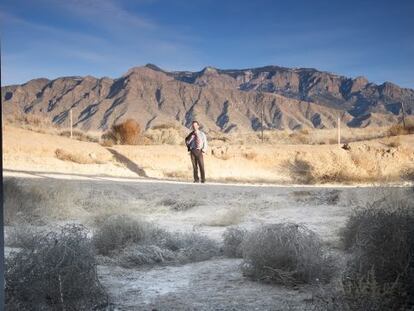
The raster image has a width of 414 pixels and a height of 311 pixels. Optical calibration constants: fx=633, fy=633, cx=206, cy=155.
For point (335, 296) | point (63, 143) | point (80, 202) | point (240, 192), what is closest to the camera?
point (335, 296)

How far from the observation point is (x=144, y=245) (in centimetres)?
818

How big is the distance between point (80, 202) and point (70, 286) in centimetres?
954

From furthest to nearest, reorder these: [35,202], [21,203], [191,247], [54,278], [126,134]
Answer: [126,134] < [35,202] < [21,203] < [191,247] < [54,278]

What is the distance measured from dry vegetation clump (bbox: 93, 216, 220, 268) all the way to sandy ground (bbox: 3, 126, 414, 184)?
1528 centimetres

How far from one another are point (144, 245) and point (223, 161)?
19.9 metres

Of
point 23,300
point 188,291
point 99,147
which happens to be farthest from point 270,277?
point 99,147

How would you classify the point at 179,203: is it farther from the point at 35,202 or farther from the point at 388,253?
the point at 388,253

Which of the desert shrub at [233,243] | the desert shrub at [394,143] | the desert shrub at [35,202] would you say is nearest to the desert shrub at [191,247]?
the desert shrub at [233,243]

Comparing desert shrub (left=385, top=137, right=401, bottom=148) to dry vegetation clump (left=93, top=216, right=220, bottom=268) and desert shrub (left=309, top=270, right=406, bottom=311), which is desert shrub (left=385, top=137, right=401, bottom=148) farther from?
desert shrub (left=309, top=270, right=406, bottom=311)

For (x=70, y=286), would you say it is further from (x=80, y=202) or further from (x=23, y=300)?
(x=80, y=202)

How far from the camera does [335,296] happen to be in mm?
4660

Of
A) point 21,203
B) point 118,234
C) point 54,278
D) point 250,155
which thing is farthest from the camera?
point 250,155

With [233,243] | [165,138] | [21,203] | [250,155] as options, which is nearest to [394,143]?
[250,155]

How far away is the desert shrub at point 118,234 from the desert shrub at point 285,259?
2218 millimetres
